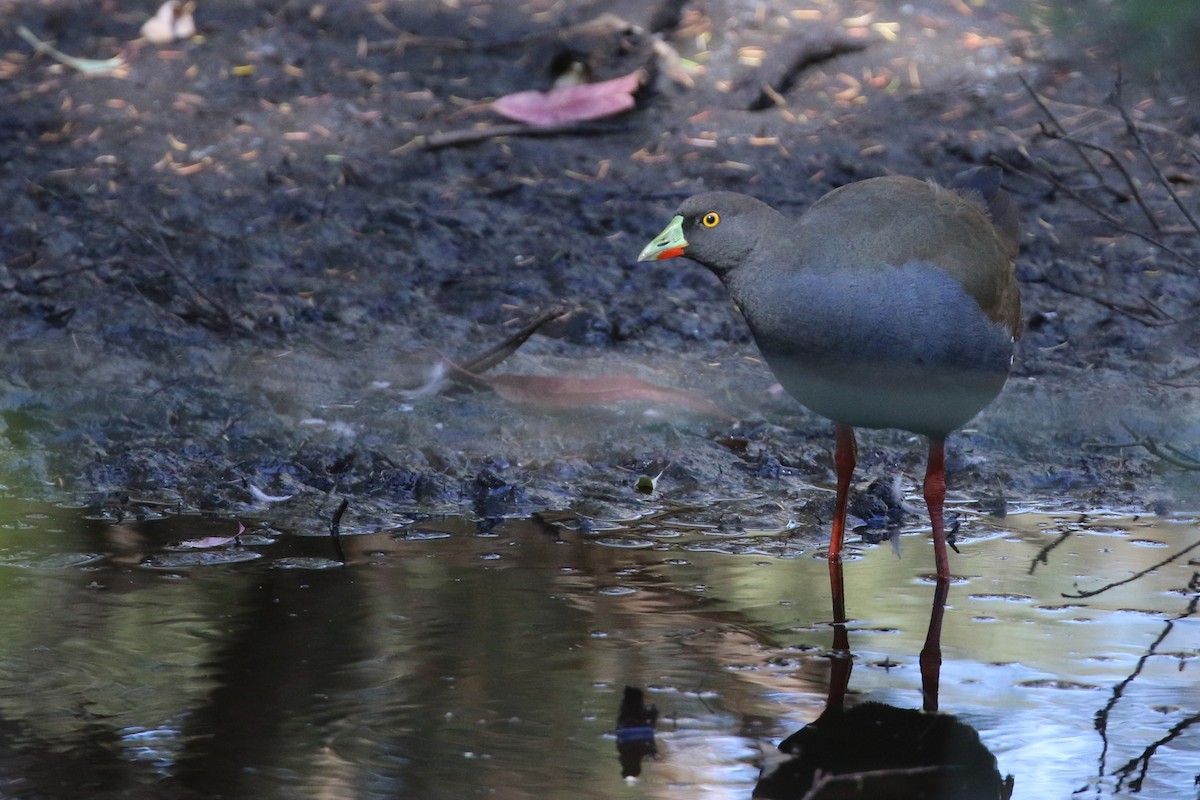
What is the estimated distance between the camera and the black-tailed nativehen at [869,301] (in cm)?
404

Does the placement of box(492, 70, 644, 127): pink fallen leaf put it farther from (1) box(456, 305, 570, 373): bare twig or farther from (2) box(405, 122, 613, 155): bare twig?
(1) box(456, 305, 570, 373): bare twig

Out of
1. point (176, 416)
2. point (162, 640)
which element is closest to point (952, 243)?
point (162, 640)

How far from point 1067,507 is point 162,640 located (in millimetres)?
2858

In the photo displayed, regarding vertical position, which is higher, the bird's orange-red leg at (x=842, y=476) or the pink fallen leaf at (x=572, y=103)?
the pink fallen leaf at (x=572, y=103)

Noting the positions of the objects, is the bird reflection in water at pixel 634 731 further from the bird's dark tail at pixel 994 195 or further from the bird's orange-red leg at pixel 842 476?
the bird's dark tail at pixel 994 195

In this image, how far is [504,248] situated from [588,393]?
1.66 metres

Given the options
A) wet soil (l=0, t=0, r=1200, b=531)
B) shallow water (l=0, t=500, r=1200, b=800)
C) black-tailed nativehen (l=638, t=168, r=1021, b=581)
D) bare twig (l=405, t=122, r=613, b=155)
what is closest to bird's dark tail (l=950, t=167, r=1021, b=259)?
wet soil (l=0, t=0, r=1200, b=531)

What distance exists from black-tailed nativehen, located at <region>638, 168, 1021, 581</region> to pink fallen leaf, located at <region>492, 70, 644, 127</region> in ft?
13.1

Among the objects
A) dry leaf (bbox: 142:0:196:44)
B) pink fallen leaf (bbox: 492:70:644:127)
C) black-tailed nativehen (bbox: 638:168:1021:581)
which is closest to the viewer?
black-tailed nativehen (bbox: 638:168:1021:581)

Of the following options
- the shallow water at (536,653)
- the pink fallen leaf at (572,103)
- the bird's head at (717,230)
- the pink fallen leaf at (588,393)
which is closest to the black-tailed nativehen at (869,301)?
the bird's head at (717,230)

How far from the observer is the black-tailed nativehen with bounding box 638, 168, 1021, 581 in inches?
159

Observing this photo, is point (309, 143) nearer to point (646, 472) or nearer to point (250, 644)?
point (646, 472)

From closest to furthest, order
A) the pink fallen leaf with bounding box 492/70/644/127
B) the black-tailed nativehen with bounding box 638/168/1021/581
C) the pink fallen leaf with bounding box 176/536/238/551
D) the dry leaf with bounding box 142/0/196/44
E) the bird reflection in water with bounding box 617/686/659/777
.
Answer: the bird reflection in water with bounding box 617/686/659/777, the black-tailed nativehen with bounding box 638/168/1021/581, the pink fallen leaf with bounding box 176/536/238/551, the pink fallen leaf with bounding box 492/70/644/127, the dry leaf with bounding box 142/0/196/44

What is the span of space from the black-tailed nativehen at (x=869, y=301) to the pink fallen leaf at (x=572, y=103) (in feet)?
13.1
